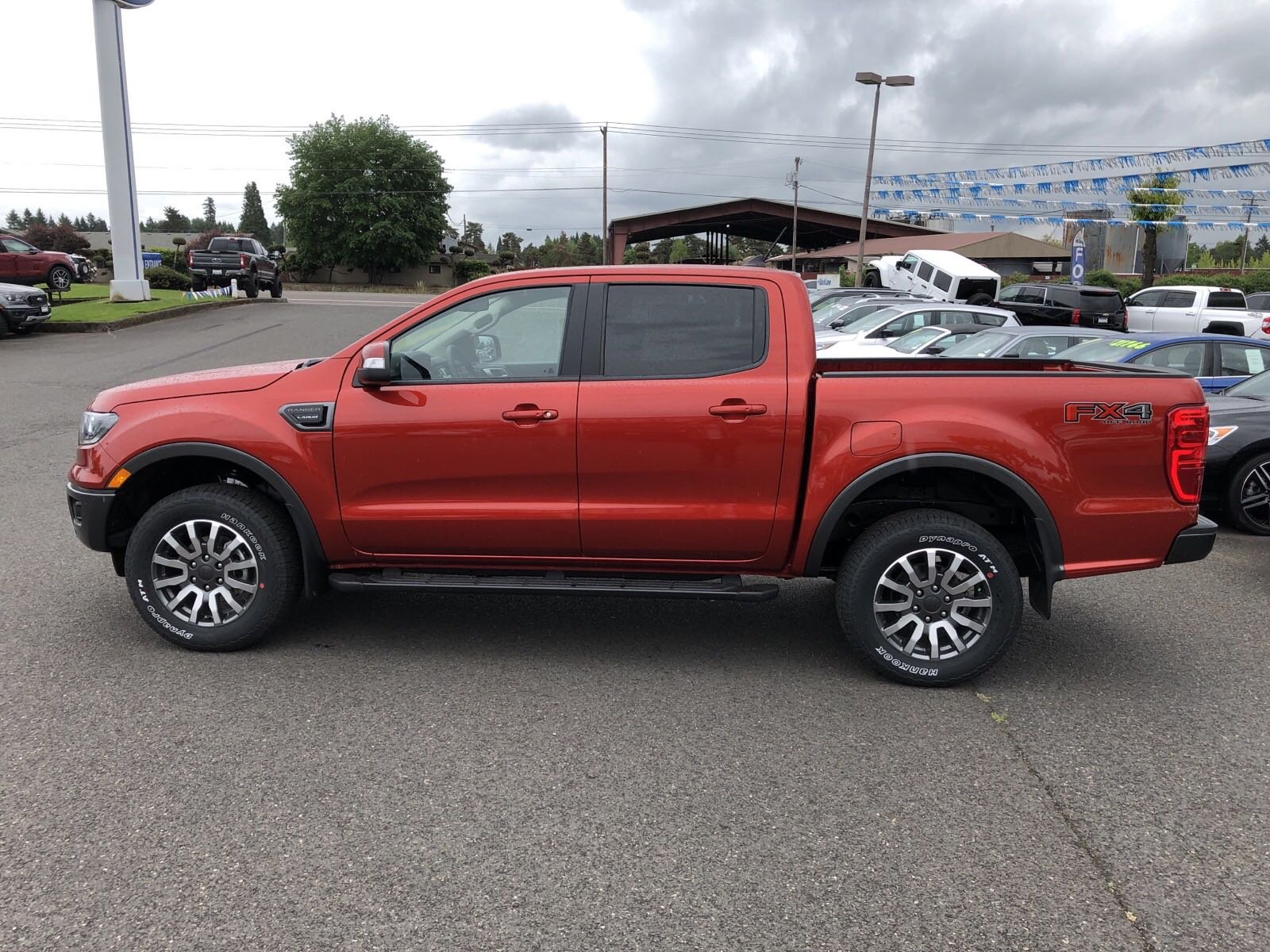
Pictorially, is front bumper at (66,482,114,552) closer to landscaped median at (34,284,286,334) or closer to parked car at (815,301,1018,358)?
parked car at (815,301,1018,358)

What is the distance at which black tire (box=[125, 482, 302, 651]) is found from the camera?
458cm

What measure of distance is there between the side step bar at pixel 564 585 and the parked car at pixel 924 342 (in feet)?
30.8

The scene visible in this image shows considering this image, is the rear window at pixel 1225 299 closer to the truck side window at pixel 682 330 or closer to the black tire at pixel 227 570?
the truck side window at pixel 682 330

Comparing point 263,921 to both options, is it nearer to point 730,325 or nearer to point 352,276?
point 730,325

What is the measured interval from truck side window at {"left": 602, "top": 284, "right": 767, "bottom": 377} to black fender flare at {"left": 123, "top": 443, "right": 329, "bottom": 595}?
1.61 m

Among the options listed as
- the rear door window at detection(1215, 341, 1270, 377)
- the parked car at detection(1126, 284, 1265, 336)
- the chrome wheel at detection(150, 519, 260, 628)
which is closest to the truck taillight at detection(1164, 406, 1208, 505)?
the chrome wheel at detection(150, 519, 260, 628)

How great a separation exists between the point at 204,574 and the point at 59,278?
27.2 metres

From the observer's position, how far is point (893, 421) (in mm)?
4293

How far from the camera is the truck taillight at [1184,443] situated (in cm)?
425

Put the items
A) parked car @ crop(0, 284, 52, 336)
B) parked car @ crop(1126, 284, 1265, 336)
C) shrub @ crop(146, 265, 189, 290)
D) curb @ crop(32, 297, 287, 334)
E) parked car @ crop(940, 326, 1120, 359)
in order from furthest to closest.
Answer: shrub @ crop(146, 265, 189, 290) → parked car @ crop(1126, 284, 1265, 336) → curb @ crop(32, 297, 287, 334) → parked car @ crop(0, 284, 52, 336) → parked car @ crop(940, 326, 1120, 359)

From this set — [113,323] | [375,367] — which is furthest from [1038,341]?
[113,323]

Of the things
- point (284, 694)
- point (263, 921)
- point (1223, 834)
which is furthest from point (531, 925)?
point (1223, 834)

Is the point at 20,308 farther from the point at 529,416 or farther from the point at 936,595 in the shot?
the point at 936,595

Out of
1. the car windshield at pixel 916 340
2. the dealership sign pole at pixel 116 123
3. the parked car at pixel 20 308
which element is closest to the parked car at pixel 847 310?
the car windshield at pixel 916 340
